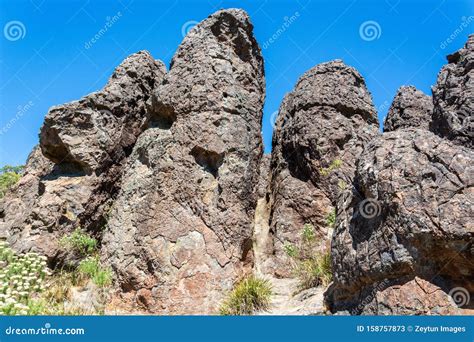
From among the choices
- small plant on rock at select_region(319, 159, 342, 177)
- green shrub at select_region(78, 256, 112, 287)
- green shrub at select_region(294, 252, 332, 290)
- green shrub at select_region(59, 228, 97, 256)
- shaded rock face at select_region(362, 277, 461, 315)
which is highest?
small plant on rock at select_region(319, 159, 342, 177)

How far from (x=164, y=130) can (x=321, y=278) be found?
17.0 ft

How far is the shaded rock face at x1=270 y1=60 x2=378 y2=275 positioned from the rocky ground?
4cm

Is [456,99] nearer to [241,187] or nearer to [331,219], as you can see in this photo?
[331,219]

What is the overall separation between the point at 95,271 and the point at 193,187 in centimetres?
281

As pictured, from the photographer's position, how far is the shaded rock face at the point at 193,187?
9578mm

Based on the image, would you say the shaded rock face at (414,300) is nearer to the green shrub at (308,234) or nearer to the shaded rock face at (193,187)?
the shaded rock face at (193,187)

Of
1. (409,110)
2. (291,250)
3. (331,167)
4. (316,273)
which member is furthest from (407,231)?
(409,110)

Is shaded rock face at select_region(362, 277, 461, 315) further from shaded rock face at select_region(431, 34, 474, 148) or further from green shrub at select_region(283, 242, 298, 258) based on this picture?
green shrub at select_region(283, 242, 298, 258)

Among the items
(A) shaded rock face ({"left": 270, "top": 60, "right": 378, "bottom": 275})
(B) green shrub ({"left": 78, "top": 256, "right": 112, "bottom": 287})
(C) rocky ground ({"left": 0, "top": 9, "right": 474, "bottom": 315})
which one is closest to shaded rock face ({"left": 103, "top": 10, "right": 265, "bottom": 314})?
(C) rocky ground ({"left": 0, "top": 9, "right": 474, "bottom": 315})

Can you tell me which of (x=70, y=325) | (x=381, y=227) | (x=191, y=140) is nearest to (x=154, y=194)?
(x=191, y=140)

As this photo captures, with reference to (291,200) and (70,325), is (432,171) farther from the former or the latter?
(291,200)

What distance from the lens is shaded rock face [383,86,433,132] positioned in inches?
662

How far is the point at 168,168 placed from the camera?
10688 millimetres

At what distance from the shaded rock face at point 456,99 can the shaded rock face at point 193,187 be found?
423 centimetres
